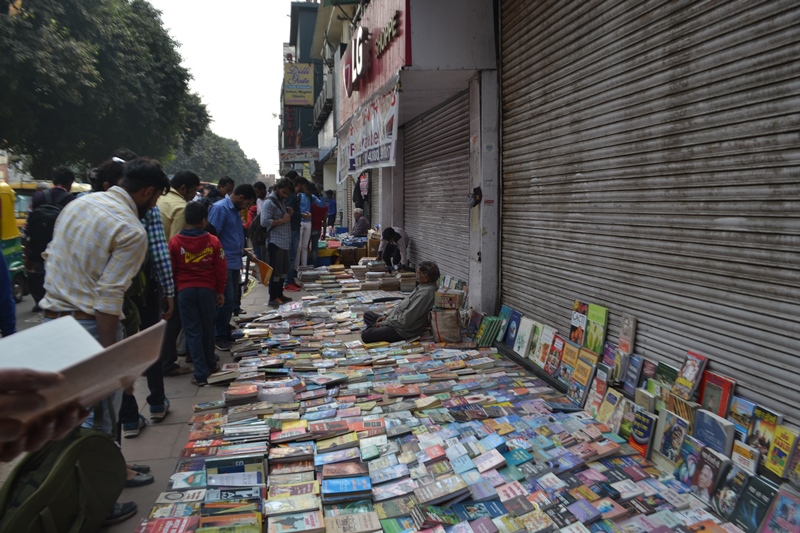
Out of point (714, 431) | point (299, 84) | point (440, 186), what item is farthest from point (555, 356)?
point (299, 84)

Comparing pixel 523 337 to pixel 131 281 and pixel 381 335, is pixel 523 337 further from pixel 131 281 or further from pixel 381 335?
pixel 131 281

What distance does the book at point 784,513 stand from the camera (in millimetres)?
2260

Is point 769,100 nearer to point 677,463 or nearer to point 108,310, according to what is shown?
point 677,463

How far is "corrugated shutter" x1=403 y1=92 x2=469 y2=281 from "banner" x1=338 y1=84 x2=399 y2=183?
0.98 meters

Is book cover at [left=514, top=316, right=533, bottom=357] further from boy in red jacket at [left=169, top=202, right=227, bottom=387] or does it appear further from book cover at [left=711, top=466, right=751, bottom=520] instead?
boy in red jacket at [left=169, top=202, right=227, bottom=387]

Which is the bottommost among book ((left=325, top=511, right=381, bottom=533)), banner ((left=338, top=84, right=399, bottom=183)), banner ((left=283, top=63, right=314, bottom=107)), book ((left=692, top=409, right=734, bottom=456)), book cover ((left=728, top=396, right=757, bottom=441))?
book ((left=325, top=511, right=381, bottom=533))

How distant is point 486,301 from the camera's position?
6293mm

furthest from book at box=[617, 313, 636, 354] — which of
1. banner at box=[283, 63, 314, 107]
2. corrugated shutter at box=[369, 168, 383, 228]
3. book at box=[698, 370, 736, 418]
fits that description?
banner at box=[283, 63, 314, 107]

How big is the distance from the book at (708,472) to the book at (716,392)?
0.23 meters

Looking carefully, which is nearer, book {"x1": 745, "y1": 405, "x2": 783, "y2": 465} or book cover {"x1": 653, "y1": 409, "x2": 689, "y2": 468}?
book {"x1": 745, "y1": 405, "x2": 783, "y2": 465}

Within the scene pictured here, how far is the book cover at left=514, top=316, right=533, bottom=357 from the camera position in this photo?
5117 millimetres

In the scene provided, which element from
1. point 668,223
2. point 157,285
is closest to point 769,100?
point 668,223

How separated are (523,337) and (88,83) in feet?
49.5

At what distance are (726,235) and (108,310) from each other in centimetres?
317
